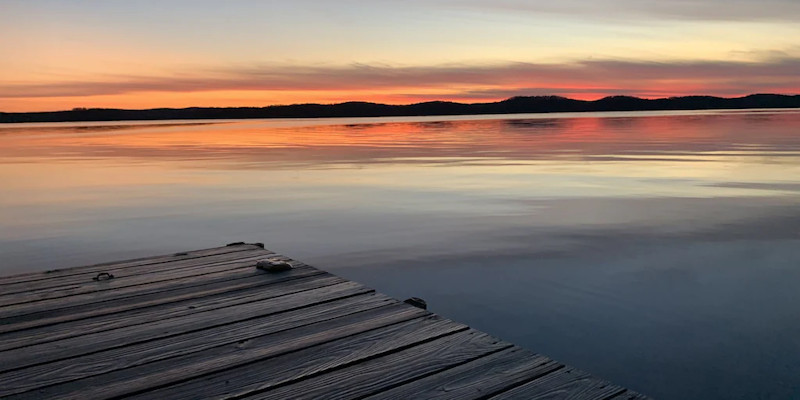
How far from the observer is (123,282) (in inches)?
198

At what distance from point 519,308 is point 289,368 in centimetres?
A: 371

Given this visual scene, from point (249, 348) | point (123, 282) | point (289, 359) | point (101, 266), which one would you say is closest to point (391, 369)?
point (289, 359)

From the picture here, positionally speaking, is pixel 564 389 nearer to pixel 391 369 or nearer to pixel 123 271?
pixel 391 369

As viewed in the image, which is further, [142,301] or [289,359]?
[142,301]

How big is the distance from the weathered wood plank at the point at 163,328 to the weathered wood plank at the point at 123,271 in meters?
1.39

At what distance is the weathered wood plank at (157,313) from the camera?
3764 mm

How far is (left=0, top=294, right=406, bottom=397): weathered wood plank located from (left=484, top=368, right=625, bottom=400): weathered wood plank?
1.15 meters

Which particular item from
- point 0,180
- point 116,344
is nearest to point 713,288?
point 116,344

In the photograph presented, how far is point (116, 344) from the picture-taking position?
3611 mm

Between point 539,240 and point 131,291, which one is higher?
point 131,291

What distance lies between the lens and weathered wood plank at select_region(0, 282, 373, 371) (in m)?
3.47

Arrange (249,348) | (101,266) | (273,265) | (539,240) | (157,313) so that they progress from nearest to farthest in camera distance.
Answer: (249,348) < (157,313) < (273,265) < (101,266) < (539,240)

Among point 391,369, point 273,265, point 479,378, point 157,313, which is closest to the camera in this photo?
point 479,378

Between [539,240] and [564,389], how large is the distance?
21.5ft
